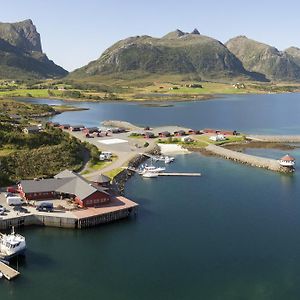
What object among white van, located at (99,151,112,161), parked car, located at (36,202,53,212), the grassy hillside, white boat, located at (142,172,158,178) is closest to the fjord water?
parked car, located at (36,202,53,212)

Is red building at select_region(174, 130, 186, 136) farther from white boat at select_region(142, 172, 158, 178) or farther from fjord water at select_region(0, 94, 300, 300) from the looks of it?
fjord water at select_region(0, 94, 300, 300)

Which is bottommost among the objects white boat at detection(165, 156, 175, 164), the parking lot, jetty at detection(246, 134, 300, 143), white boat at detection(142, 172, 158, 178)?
the parking lot

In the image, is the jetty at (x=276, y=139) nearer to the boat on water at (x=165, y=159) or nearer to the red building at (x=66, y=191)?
the boat on water at (x=165, y=159)

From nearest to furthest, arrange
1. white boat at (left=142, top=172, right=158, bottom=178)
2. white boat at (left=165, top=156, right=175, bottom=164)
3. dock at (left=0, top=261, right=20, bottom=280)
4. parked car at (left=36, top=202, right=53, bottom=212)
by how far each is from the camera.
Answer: dock at (left=0, top=261, right=20, bottom=280) → parked car at (left=36, top=202, right=53, bottom=212) → white boat at (left=142, top=172, right=158, bottom=178) → white boat at (left=165, top=156, right=175, bottom=164)

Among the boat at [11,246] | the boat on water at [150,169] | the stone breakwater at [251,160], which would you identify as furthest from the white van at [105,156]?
the boat at [11,246]

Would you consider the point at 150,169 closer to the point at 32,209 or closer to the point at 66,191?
the point at 66,191

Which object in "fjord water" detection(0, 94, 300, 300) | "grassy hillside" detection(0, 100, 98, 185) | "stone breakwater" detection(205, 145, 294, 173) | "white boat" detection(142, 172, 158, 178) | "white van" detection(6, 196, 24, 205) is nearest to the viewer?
"fjord water" detection(0, 94, 300, 300)
